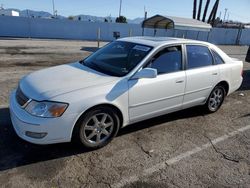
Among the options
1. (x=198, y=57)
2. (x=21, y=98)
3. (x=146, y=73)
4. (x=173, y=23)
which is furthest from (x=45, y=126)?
(x=173, y=23)

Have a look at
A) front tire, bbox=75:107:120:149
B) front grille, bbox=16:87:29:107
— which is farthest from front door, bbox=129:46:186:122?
front grille, bbox=16:87:29:107

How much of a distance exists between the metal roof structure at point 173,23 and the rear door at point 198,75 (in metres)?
15.4

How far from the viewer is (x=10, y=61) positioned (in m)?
10.1

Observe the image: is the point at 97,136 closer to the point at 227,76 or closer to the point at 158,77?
the point at 158,77

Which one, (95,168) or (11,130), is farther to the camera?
(11,130)

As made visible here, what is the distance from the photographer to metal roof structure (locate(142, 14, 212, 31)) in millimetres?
19734

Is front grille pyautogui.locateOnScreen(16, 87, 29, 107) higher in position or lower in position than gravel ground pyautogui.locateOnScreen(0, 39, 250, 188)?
higher

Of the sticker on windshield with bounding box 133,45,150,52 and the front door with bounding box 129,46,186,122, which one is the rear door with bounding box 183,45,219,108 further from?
the sticker on windshield with bounding box 133,45,150,52

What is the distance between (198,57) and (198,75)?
0.39 m

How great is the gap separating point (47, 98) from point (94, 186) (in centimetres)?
125

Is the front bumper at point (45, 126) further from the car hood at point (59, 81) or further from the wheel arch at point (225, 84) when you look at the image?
the wheel arch at point (225, 84)

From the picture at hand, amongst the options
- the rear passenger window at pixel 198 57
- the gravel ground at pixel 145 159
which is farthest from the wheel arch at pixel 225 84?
the gravel ground at pixel 145 159

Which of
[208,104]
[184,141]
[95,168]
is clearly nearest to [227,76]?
[208,104]

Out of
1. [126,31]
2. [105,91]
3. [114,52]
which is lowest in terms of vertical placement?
[126,31]
